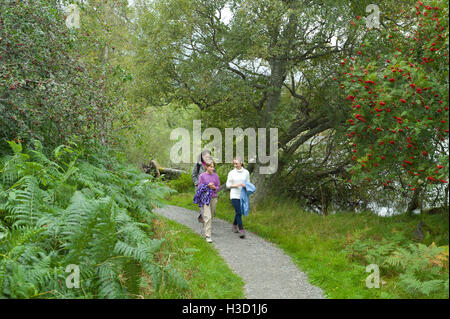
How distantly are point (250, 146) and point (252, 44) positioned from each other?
13.2ft

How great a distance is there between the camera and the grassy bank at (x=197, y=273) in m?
5.31

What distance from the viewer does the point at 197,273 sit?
6246mm

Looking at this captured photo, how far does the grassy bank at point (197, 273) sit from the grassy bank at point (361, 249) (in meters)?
1.57

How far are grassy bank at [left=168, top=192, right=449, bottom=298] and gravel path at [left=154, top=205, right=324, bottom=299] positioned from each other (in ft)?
0.89

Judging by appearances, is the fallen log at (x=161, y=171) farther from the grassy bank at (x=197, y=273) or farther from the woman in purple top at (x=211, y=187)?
the grassy bank at (x=197, y=273)

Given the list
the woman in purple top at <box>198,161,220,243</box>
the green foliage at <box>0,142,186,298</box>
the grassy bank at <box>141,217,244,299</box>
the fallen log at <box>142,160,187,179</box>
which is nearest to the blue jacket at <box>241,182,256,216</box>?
the woman in purple top at <box>198,161,220,243</box>

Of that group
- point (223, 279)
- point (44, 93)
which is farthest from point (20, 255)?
point (44, 93)

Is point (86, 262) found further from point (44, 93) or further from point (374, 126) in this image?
point (374, 126)

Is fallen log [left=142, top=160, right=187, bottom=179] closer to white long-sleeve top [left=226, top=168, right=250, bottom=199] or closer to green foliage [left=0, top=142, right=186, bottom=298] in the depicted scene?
white long-sleeve top [left=226, top=168, right=250, bottom=199]

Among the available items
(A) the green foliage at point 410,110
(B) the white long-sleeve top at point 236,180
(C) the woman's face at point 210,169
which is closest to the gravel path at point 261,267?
(B) the white long-sleeve top at point 236,180

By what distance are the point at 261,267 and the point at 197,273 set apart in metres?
1.50

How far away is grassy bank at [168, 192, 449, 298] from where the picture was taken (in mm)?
5473

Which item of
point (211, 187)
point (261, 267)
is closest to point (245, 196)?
point (211, 187)

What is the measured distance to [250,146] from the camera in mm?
13570
